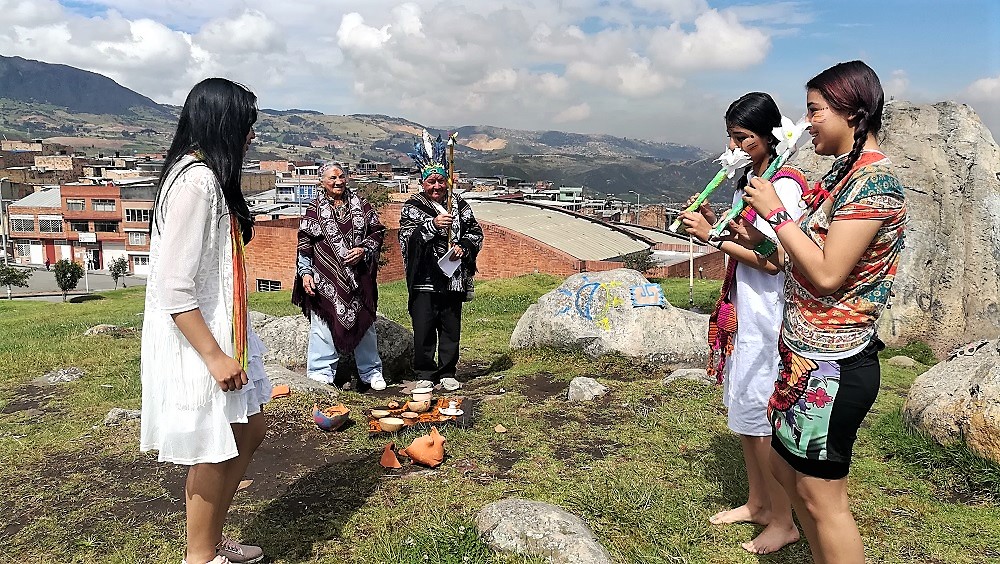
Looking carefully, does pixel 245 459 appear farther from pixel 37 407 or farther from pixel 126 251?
pixel 126 251

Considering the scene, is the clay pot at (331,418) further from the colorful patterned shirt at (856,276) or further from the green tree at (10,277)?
→ the green tree at (10,277)

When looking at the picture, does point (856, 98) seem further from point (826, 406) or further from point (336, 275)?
point (336, 275)

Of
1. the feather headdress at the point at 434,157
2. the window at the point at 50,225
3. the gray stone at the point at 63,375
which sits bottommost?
the window at the point at 50,225

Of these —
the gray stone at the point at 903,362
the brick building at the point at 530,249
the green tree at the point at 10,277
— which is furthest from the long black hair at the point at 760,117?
the green tree at the point at 10,277

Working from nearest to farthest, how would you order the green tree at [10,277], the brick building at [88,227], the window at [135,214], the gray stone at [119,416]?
the gray stone at [119,416], the green tree at [10,277], the brick building at [88,227], the window at [135,214]

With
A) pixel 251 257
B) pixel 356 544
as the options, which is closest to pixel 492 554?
pixel 356 544

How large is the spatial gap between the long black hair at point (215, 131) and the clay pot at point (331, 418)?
269 cm

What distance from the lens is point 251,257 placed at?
125ft

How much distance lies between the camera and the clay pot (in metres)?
5.40

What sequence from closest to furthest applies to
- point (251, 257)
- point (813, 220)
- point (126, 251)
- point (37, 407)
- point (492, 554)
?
1. point (813, 220)
2. point (492, 554)
3. point (37, 407)
4. point (251, 257)
5. point (126, 251)

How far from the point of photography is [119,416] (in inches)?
221

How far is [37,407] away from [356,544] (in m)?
4.34

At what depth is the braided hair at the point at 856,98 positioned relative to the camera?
250 cm

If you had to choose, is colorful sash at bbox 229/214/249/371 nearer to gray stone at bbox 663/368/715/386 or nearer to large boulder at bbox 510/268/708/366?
gray stone at bbox 663/368/715/386
